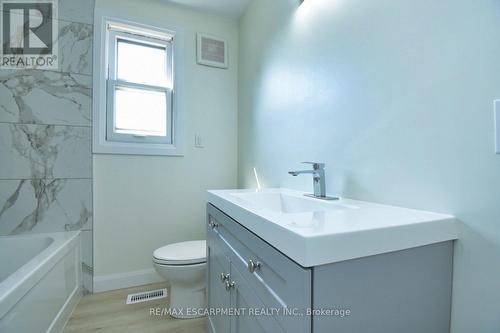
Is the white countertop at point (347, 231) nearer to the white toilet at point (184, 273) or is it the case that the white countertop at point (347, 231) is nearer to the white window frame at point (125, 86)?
the white toilet at point (184, 273)

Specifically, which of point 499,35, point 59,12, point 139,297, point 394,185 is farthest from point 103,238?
point 499,35

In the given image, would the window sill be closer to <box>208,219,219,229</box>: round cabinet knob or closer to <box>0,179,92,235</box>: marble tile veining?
<box>0,179,92,235</box>: marble tile veining

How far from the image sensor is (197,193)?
215 centimetres

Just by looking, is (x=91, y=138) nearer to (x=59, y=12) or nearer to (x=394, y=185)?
(x=59, y=12)

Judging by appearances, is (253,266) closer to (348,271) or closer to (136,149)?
(348,271)

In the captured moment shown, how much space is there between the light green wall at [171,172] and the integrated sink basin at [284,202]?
40.9 inches

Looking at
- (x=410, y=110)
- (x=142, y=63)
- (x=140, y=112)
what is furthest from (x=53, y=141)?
(x=410, y=110)

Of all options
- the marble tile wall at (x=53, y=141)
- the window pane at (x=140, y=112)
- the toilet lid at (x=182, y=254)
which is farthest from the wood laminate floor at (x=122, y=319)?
the window pane at (x=140, y=112)

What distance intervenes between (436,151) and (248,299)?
28.9 inches

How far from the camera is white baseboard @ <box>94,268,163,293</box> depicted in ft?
6.02

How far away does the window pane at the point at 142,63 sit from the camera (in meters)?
1.98

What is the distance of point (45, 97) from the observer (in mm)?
1721

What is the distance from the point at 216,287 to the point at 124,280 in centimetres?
118

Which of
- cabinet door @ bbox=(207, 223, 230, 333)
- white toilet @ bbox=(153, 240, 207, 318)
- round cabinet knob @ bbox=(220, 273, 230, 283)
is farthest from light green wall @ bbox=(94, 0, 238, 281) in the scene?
round cabinet knob @ bbox=(220, 273, 230, 283)
